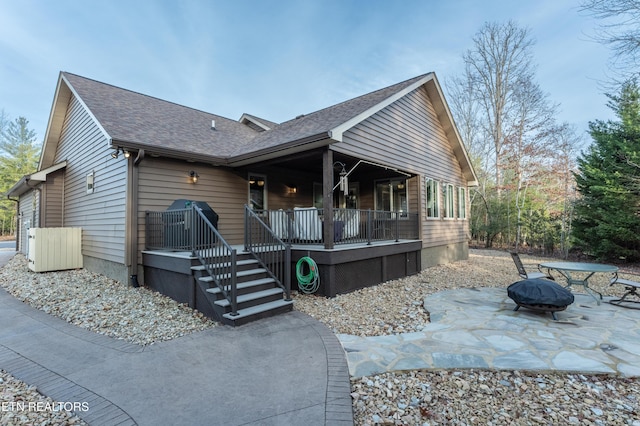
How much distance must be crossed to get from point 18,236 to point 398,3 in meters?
21.0

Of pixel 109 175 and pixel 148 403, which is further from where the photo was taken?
pixel 109 175

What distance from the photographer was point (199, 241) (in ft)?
16.7

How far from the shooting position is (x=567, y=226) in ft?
45.2

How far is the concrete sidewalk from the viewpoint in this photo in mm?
2344

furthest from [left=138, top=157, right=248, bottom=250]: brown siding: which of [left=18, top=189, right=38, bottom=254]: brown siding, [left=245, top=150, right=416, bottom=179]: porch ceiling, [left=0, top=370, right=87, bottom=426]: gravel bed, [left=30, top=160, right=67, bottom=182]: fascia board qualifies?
[left=18, top=189, right=38, bottom=254]: brown siding

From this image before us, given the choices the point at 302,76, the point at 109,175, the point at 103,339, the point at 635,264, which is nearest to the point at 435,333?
the point at 103,339

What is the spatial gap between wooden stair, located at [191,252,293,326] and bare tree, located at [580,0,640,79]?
32.8ft

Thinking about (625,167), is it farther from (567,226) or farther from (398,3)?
(398,3)

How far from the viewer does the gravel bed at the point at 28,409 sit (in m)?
2.28

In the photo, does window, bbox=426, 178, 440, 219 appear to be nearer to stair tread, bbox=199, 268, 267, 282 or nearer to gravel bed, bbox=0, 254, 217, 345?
stair tread, bbox=199, 268, 267, 282

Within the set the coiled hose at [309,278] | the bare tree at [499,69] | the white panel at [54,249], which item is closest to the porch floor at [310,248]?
the coiled hose at [309,278]

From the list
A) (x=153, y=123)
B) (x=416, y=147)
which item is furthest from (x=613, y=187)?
(x=153, y=123)

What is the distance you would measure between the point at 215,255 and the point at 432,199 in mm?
8168

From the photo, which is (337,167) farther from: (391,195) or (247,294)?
(247,294)
